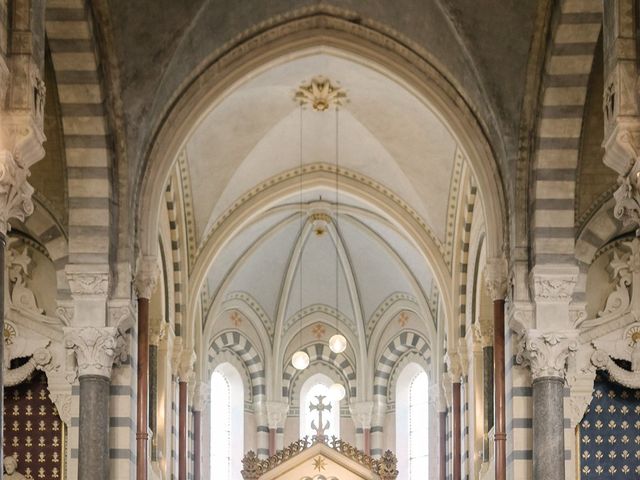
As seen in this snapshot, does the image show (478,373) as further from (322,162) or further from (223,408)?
(223,408)

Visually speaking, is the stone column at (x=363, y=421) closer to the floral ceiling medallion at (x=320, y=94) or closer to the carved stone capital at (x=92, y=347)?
the floral ceiling medallion at (x=320, y=94)

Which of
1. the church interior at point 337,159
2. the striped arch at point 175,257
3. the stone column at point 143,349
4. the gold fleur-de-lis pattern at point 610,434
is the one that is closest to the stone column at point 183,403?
the church interior at point 337,159

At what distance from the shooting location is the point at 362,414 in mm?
27734

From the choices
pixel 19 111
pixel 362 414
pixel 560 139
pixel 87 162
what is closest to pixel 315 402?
pixel 362 414

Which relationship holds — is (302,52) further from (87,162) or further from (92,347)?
(92,347)

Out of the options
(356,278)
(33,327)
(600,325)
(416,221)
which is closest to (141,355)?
(33,327)

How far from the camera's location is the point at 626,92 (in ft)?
39.7

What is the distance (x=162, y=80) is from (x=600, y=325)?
229 inches

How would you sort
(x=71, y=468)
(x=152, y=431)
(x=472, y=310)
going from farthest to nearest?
(x=472, y=310) → (x=152, y=431) → (x=71, y=468)

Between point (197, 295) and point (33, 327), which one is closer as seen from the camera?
point (33, 327)

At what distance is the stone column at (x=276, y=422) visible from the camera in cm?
2759

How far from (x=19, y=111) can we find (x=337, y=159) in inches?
472

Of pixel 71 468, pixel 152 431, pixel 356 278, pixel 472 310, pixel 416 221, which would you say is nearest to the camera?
pixel 71 468

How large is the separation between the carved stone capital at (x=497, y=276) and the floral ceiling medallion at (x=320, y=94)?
501cm
